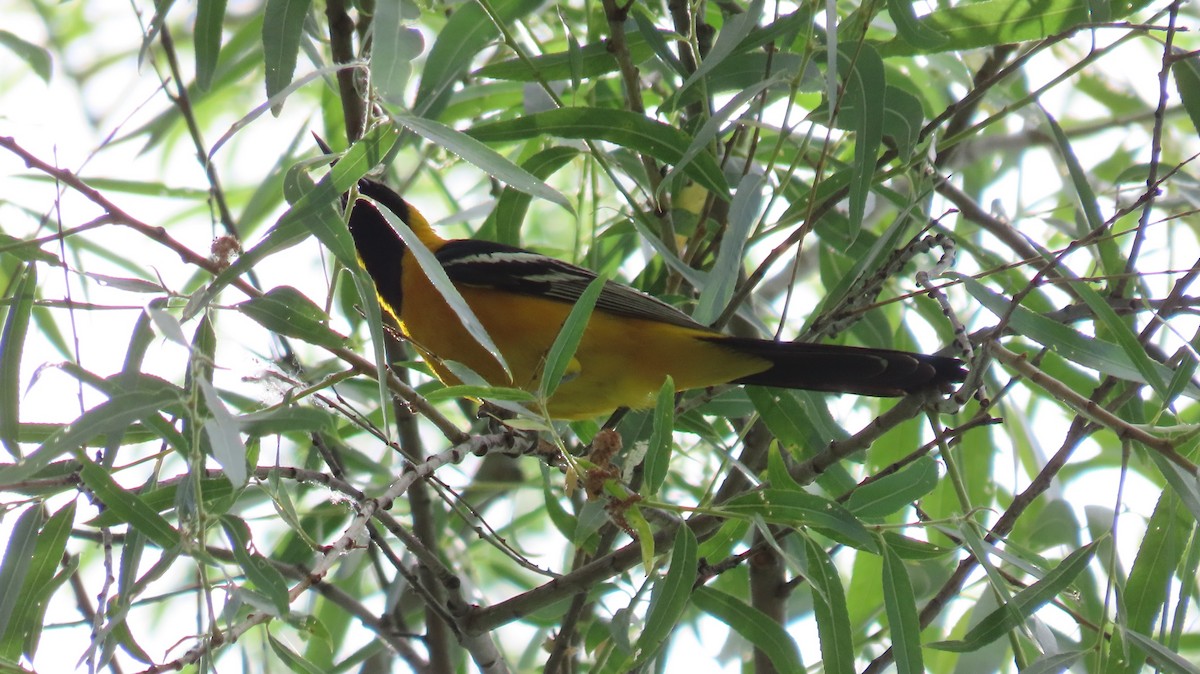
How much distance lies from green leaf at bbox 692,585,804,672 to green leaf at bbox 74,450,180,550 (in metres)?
1.18

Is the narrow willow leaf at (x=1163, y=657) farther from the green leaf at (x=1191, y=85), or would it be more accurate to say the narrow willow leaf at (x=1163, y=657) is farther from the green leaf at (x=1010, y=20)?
the green leaf at (x=1010, y=20)

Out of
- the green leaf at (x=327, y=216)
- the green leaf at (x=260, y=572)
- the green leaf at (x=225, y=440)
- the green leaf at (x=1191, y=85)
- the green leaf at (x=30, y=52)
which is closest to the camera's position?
the green leaf at (x=225, y=440)

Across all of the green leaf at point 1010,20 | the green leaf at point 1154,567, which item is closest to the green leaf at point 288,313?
the green leaf at point 1010,20

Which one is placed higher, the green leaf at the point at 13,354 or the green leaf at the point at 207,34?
the green leaf at the point at 207,34

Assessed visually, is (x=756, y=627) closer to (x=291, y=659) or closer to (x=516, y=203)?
(x=291, y=659)

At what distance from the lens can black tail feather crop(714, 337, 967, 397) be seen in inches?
98.5

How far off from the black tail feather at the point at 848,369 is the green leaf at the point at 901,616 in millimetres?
439

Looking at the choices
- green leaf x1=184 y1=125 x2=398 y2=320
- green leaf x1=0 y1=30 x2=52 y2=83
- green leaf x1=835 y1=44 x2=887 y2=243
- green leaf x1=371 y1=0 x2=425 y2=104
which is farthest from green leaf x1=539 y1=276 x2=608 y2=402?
green leaf x1=0 y1=30 x2=52 y2=83

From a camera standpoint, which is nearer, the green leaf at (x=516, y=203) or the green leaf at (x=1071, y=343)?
the green leaf at (x=1071, y=343)

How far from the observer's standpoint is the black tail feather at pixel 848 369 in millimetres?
2502

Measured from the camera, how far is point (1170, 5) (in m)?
2.29

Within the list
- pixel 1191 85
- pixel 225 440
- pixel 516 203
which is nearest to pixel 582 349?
pixel 516 203

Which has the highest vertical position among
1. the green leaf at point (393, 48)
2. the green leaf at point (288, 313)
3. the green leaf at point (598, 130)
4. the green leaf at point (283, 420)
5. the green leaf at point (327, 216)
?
the green leaf at point (598, 130)

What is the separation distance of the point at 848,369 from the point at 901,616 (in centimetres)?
79
